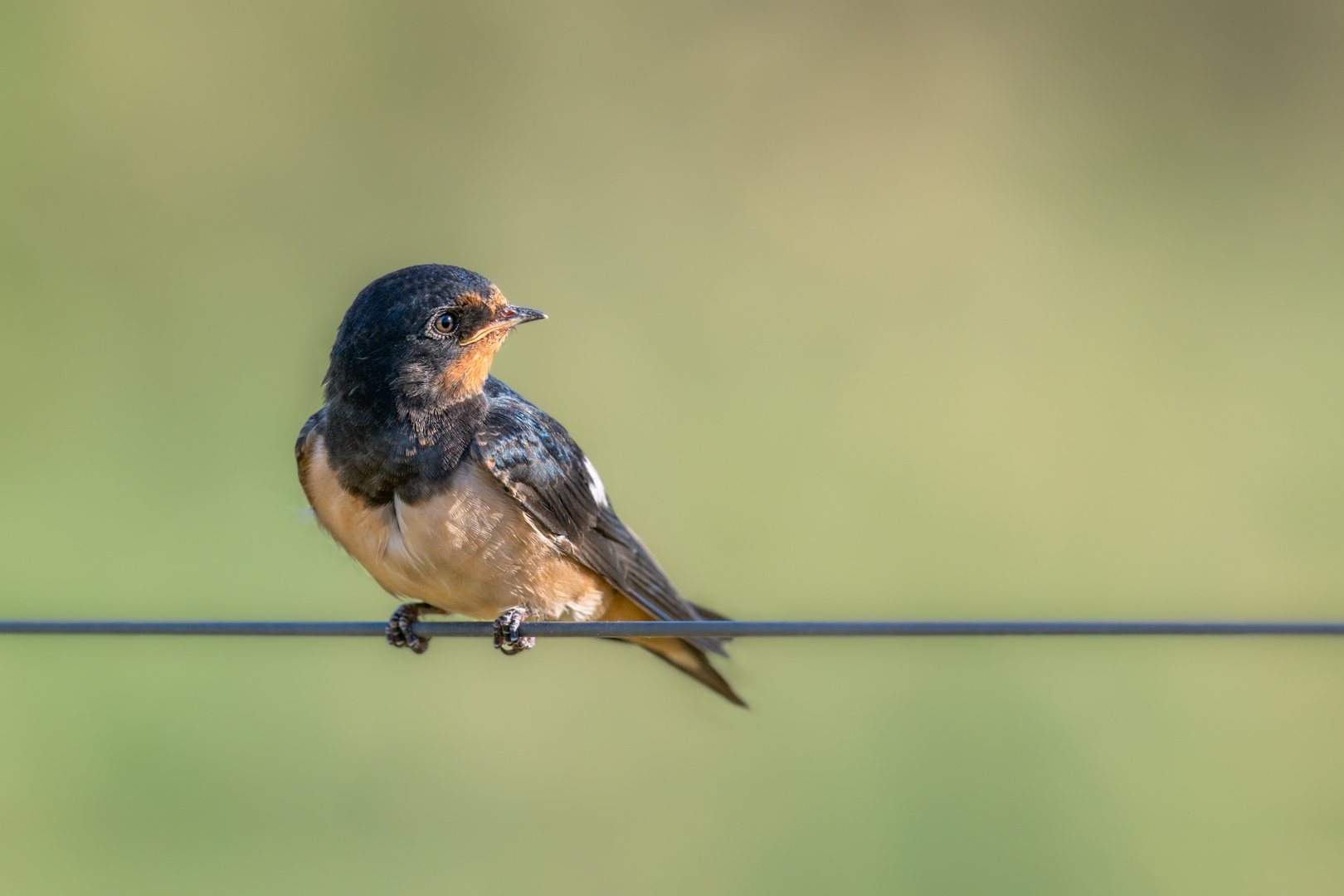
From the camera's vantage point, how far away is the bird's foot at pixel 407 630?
2.82m

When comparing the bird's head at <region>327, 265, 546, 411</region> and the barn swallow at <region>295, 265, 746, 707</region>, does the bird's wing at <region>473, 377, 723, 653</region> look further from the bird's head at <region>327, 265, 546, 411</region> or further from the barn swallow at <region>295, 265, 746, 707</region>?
the bird's head at <region>327, 265, 546, 411</region>

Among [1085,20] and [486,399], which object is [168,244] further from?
[1085,20]

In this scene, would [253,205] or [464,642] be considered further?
[253,205]

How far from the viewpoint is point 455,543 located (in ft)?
8.54

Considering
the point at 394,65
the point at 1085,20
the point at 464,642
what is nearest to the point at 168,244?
the point at 394,65

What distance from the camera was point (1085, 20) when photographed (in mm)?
9000

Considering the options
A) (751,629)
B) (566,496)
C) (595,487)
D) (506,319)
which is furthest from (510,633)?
(751,629)

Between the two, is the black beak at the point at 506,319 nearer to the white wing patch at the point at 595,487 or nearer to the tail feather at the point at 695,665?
the white wing patch at the point at 595,487

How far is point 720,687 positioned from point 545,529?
807 mm

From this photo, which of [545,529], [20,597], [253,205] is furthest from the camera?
[253,205]

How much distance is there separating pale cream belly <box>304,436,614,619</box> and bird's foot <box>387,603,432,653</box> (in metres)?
0.08

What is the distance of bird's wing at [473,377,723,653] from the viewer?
2.74 metres

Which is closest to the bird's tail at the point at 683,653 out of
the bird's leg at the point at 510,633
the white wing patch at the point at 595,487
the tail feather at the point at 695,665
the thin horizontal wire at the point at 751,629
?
the tail feather at the point at 695,665

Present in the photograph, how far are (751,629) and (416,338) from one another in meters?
1.26
